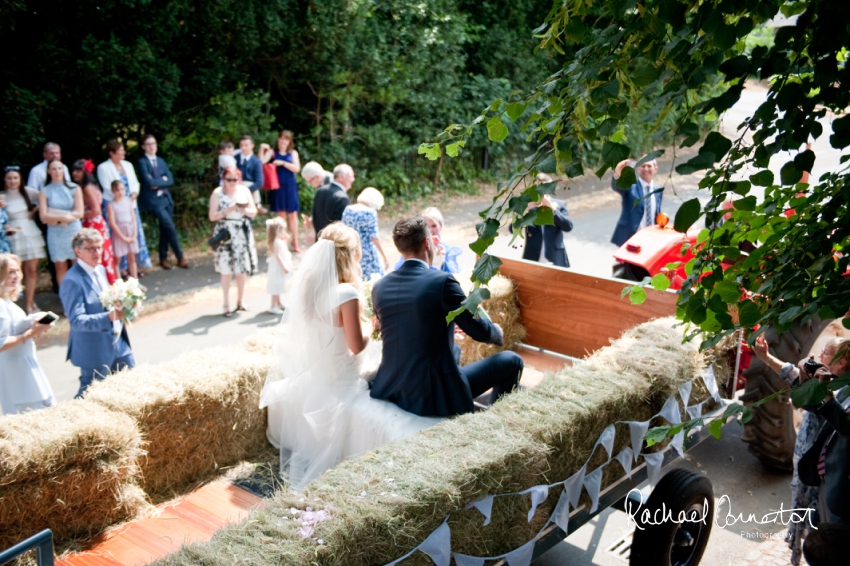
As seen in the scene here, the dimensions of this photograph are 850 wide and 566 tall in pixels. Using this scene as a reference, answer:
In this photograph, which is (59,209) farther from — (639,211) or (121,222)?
(639,211)

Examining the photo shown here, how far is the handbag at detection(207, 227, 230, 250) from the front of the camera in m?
9.96

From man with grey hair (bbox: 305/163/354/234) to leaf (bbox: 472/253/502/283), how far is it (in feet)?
22.6

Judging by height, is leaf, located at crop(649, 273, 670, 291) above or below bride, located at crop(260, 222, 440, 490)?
above

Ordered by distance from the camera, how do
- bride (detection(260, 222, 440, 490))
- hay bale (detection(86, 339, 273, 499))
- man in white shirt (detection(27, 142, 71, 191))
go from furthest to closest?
1. man in white shirt (detection(27, 142, 71, 191))
2. bride (detection(260, 222, 440, 490))
3. hay bale (detection(86, 339, 273, 499))

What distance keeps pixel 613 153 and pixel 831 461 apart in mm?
2785

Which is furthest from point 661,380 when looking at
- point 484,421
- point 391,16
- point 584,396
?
point 391,16

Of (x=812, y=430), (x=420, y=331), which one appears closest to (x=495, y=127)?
(x=420, y=331)

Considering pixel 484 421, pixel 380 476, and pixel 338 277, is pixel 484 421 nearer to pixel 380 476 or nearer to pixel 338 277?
pixel 380 476

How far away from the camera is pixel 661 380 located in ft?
16.1

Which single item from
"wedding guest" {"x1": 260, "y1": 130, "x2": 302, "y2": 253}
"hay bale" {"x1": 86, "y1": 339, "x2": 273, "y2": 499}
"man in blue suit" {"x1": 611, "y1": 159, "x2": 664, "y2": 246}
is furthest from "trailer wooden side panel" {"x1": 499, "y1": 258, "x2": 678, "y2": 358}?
"wedding guest" {"x1": 260, "y1": 130, "x2": 302, "y2": 253}

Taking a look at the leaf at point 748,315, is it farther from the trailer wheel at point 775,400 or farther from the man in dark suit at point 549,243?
the man in dark suit at point 549,243

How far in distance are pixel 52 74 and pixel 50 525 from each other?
892cm

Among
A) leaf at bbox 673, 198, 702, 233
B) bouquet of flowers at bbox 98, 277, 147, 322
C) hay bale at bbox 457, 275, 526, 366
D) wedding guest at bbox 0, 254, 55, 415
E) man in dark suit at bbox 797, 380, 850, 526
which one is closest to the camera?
leaf at bbox 673, 198, 702, 233

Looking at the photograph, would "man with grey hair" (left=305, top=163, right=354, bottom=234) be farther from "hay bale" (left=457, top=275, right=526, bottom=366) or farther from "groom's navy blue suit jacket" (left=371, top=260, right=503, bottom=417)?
"groom's navy blue suit jacket" (left=371, top=260, right=503, bottom=417)
